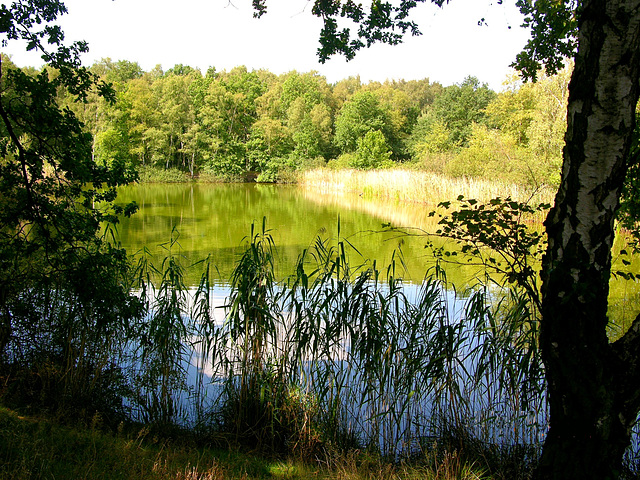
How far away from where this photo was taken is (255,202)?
23.1 m

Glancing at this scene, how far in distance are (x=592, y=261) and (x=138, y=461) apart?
7.74ft

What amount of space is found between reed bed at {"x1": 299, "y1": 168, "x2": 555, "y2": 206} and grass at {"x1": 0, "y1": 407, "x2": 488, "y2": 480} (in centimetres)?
1012

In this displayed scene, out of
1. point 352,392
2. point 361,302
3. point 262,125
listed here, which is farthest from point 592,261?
point 262,125

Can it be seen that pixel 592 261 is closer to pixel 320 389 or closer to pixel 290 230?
pixel 320 389

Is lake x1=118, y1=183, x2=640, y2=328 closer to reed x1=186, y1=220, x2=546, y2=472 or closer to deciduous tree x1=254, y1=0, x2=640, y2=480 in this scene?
reed x1=186, y1=220, x2=546, y2=472

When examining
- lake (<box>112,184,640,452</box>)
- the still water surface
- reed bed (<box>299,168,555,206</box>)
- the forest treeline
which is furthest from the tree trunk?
the forest treeline

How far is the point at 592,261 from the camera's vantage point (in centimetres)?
206

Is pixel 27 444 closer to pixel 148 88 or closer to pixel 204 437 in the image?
pixel 204 437

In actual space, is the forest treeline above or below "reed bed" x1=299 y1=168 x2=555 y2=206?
above

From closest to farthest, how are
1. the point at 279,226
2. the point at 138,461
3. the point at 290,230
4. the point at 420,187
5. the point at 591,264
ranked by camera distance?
the point at 591,264
the point at 138,461
the point at 290,230
the point at 279,226
the point at 420,187

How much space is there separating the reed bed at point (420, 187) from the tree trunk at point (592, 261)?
1017 cm

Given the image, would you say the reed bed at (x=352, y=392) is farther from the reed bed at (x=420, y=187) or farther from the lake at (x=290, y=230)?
the reed bed at (x=420, y=187)

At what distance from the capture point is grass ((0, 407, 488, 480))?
2332mm

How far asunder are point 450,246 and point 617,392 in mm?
9738
